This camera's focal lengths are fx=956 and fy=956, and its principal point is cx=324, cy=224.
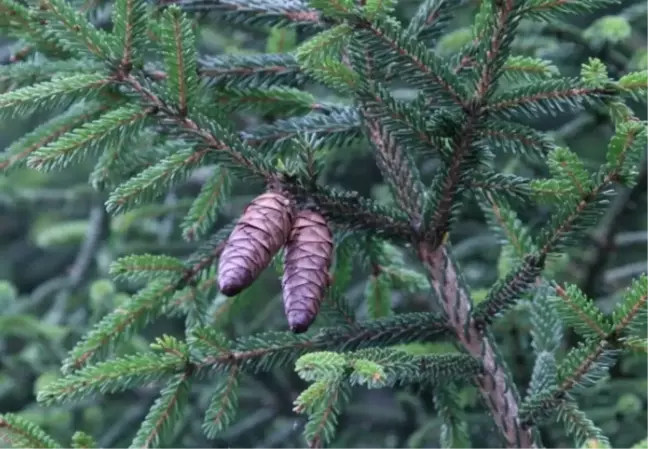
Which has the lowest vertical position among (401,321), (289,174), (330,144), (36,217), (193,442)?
(36,217)

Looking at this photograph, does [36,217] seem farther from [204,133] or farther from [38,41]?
[204,133]

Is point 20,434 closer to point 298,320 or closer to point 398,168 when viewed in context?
point 298,320

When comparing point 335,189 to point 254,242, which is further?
point 335,189

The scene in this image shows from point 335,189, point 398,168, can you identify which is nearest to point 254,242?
point 335,189

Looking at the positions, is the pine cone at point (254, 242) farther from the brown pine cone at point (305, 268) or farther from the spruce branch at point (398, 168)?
the spruce branch at point (398, 168)

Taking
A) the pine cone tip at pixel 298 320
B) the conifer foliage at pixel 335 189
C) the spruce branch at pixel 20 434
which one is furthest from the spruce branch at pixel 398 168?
the spruce branch at pixel 20 434

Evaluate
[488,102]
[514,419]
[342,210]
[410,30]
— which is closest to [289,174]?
[342,210]

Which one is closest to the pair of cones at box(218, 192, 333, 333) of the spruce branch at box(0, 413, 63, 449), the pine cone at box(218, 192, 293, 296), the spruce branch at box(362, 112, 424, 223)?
the pine cone at box(218, 192, 293, 296)
